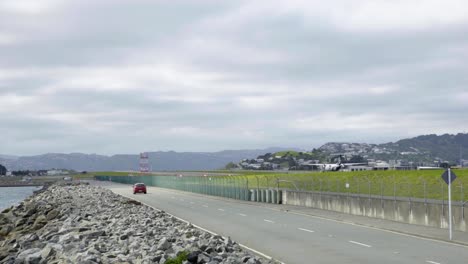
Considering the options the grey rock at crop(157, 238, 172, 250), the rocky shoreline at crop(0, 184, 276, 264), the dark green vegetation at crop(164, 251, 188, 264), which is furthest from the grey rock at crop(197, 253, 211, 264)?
the grey rock at crop(157, 238, 172, 250)

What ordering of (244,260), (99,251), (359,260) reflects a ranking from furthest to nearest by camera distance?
(99,251) → (359,260) → (244,260)

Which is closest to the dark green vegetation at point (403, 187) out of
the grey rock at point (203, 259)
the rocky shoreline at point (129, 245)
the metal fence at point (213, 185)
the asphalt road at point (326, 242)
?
the asphalt road at point (326, 242)

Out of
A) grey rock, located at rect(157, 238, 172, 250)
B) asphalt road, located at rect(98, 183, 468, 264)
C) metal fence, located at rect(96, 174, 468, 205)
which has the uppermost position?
metal fence, located at rect(96, 174, 468, 205)

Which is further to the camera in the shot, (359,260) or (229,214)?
(229,214)

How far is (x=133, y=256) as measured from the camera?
25.0 metres

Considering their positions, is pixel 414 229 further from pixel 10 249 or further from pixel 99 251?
pixel 10 249

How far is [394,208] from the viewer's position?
3978 cm

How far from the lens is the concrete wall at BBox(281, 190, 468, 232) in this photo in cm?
3366

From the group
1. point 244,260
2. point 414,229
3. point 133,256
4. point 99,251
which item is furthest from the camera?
point 414,229

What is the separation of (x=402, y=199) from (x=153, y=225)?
46.1 ft

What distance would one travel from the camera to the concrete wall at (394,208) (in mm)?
33656

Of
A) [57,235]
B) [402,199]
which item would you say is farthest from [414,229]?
[57,235]

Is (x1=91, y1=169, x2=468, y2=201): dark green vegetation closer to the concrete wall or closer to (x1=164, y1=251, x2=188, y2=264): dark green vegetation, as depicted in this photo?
the concrete wall

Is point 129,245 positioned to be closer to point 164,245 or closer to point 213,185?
point 164,245
